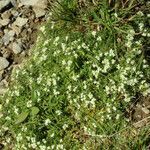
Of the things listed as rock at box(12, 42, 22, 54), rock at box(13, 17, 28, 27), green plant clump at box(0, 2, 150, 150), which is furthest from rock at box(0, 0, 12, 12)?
green plant clump at box(0, 2, 150, 150)

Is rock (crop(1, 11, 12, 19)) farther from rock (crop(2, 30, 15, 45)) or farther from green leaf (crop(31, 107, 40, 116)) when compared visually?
green leaf (crop(31, 107, 40, 116))

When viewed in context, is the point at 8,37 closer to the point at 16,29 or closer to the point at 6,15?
the point at 16,29

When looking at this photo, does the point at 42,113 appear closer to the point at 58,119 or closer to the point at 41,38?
the point at 58,119

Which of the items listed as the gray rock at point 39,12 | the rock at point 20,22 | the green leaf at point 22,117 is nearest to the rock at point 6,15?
the rock at point 20,22

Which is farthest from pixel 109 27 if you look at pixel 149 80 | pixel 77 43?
pixel 149 80

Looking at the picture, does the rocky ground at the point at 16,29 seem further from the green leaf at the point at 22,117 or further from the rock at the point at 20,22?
the green leaf at the point at 22,117

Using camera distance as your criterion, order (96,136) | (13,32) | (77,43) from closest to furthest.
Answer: (96,136) → (77,43) → (13,32)
